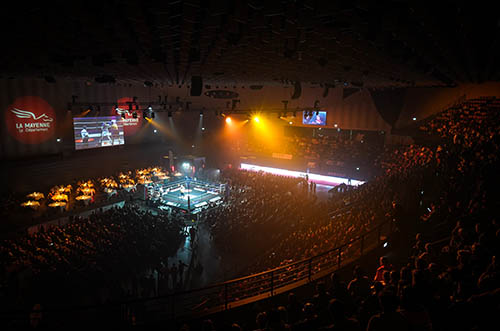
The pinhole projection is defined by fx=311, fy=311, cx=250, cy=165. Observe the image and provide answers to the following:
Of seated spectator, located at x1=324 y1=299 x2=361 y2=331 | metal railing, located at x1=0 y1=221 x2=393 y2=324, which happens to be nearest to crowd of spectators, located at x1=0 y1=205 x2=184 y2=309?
metal railing, located at x1=0 y1=221 x2=393 y2=324

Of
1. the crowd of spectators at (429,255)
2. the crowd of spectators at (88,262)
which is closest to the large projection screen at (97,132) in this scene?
the crowd of spectators at (88,262)

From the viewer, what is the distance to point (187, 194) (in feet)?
67.7

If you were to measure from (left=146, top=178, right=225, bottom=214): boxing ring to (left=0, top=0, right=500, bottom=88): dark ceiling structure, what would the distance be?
1238 centimetres

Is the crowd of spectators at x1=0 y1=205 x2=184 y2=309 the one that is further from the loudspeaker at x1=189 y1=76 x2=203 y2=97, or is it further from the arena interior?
the loudspeaker at x1=189 y1=76 x2=203 y2=97

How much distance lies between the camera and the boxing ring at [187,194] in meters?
18.2

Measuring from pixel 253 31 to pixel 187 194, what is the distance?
1744 cm

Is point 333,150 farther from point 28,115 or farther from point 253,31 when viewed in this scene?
point 253,31

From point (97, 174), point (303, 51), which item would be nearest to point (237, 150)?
point (97, 174)

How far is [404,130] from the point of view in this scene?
2070 cm

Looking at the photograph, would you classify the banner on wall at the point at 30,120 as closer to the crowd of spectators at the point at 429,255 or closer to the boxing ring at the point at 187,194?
the boxing ring at the point at 187,194

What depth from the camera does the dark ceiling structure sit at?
3.10 metres

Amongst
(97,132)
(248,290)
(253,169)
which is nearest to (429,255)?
(248,290)

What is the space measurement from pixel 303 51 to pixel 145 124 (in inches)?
896

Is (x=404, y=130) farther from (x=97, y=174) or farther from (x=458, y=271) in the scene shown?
(x=97, y=174)
